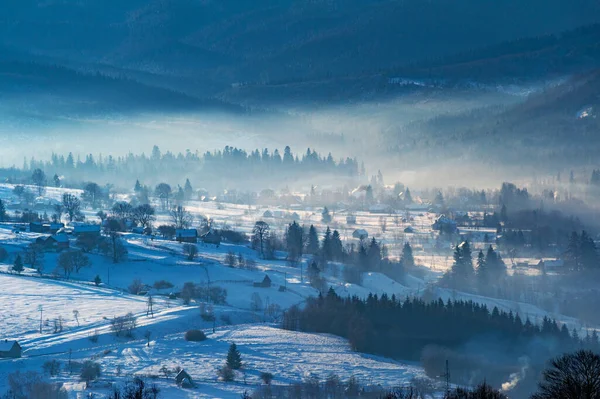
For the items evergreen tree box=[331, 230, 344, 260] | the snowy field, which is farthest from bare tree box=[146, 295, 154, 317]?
evergreen tree box=[331, 230, 344, 260]

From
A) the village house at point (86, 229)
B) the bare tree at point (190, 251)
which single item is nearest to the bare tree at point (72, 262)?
the bare tree at point (190, 251)

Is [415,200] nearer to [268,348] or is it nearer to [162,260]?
[162,260]

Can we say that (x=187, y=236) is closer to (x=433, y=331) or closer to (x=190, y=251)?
(x=190, y=251)

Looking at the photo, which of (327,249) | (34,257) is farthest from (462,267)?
(34,257)

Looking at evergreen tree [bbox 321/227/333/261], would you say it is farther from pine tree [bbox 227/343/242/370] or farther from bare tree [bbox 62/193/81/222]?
pine tree [bbox 227/343/242/370]

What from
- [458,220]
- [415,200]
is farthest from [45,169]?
[458,220]
